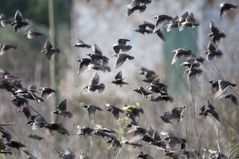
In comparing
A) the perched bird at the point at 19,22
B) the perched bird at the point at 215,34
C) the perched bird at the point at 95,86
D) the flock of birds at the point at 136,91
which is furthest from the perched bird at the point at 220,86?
the perched bird at the point at 19,22

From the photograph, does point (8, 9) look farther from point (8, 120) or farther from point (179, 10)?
point (8, 120)

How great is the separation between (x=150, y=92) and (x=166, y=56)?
6514 millimetres

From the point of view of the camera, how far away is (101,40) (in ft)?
39.7

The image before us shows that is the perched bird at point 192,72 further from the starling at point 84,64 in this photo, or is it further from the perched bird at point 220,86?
the starling at point 84,64

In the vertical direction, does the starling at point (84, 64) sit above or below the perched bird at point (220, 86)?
above

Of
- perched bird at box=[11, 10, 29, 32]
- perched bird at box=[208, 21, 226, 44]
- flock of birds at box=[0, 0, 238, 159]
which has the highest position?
perched bird at box=[11, 10, 29, 32]

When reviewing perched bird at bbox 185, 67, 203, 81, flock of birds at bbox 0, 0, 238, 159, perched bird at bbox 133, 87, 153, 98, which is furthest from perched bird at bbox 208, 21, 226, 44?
perched bird at bbox 133, 87, 153, 98

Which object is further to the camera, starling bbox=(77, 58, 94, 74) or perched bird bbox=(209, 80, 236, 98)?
starling bbox=(77, 58, 94, 74)

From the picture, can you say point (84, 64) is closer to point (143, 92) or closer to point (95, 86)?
point (95, 86)

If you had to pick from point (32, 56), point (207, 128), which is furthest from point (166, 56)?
point (32, 56)

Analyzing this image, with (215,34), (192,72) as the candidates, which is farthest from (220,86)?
(215,34)

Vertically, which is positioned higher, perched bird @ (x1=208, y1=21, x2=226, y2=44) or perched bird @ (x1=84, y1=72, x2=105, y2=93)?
perched bird @ (x1=208, y1=21, x2=226, y2=44)

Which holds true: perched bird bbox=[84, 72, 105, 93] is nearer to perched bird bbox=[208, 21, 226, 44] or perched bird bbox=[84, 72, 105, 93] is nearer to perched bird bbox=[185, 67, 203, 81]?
perched bird bbox=[185, 67, 203, 81]

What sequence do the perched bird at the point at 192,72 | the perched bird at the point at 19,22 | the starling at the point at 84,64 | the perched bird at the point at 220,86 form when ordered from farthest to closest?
1. the perched bird at the point at 19,22
2. the starling at the point at 84,64
3. the perched bird at the point at 192,72
4. the perched bird at the point at 220,86
